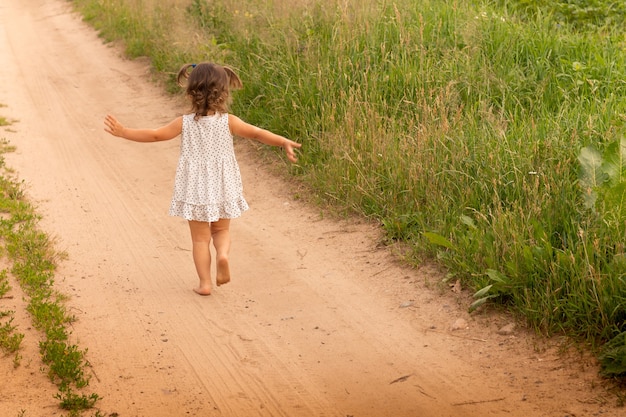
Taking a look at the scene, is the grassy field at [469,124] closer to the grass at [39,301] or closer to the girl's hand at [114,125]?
the girl's hand at [114,125]

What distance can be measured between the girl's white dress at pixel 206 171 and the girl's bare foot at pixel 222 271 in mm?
272

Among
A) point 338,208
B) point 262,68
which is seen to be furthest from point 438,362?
point 262,68

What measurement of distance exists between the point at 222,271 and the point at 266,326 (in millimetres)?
580

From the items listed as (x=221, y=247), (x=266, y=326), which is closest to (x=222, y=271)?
(x=221, y=247)

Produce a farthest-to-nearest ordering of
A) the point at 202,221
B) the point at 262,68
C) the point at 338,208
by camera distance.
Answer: the point at 262,68 < the point at 338,208 < the point at 202,221

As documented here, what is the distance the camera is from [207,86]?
17.7ft

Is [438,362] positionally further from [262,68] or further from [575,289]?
[262,68]

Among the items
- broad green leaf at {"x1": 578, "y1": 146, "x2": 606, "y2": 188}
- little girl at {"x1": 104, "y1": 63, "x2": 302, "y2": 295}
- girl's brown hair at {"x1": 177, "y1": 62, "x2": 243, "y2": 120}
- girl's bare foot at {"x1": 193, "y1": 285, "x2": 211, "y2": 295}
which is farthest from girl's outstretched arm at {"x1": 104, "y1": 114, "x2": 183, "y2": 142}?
broad green leaf at {"x1": 578, "y1": 146, "x2": 606, "y2": 188}

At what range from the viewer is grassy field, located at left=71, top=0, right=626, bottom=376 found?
4.92m

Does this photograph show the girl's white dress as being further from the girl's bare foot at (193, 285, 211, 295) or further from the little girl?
the girl's bare foot at (193, 285, 211, 295)

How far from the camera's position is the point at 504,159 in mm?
6047

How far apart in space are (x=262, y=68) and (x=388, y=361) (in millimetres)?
5088

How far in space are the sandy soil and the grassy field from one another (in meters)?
0.28

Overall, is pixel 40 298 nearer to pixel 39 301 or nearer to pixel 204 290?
pixel 39 301
